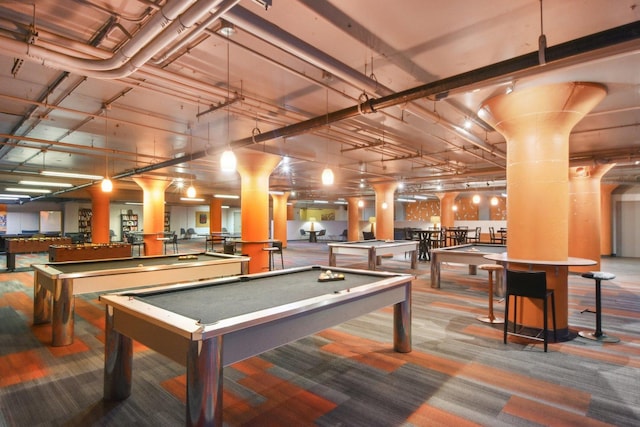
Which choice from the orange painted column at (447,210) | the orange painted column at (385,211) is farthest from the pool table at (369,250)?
the orange painted column at (447,210)

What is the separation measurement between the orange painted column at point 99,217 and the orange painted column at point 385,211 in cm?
1268

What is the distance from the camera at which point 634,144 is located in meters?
8.26

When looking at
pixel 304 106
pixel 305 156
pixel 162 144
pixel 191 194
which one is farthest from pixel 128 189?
pixel 304 106

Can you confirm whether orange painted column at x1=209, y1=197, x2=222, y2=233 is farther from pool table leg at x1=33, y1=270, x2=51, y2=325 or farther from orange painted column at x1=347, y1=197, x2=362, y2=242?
pool table leg at x1=33, y1=270, x2=51, y2=325

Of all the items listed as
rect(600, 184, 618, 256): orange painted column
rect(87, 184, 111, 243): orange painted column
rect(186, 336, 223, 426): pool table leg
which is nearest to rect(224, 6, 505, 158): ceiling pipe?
rect(186, 336, 223, 426): pool table leg

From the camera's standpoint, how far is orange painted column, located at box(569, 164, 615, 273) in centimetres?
942

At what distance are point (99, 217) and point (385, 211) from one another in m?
13.3

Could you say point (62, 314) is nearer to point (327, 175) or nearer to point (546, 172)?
point (327, 175)

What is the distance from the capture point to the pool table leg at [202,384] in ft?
6.16

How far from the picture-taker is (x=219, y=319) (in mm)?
2180

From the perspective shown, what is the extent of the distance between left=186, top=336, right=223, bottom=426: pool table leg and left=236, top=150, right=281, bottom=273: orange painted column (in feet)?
23.4

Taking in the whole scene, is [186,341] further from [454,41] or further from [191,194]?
[191,194]

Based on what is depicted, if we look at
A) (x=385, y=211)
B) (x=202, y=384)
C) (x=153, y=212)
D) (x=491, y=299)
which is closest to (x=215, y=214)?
(x=153, y=212)

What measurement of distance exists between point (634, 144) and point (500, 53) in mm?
7225
